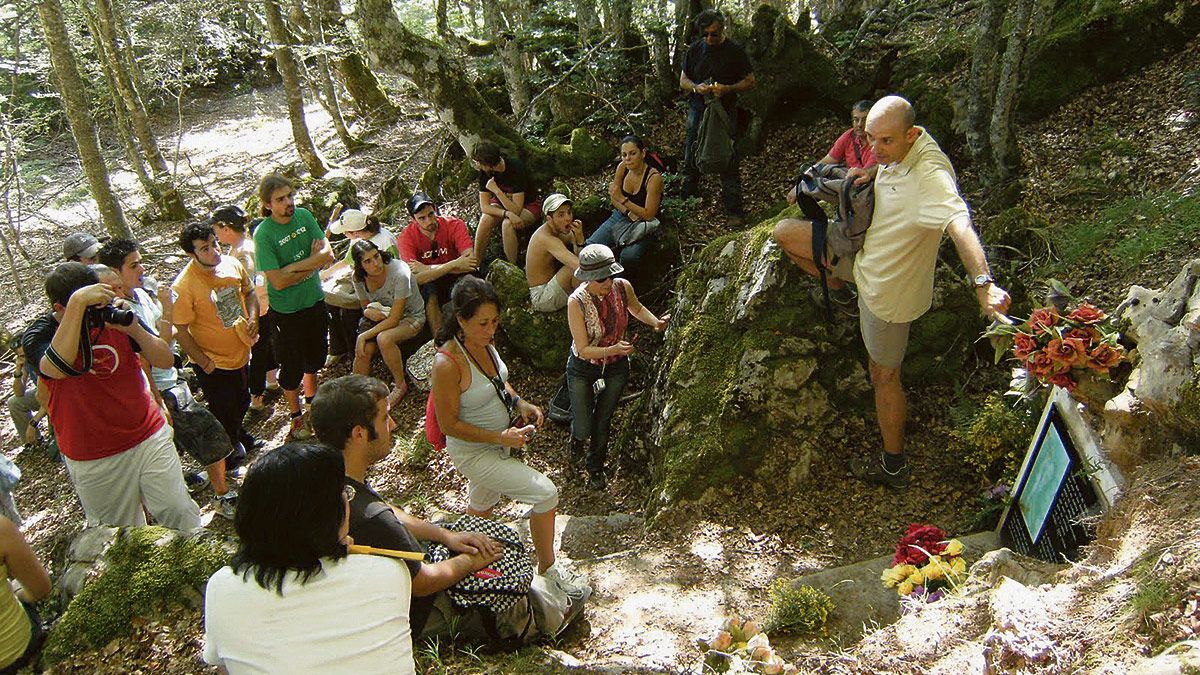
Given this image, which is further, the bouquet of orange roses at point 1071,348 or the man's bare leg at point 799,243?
the man's bare leg at point 799,243

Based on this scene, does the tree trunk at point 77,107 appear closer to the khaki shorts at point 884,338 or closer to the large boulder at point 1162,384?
the khaki shorts at point 884,338

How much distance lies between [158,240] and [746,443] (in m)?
12.8

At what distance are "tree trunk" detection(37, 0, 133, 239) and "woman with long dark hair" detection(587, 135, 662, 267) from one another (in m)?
5.80

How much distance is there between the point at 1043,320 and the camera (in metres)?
3.78

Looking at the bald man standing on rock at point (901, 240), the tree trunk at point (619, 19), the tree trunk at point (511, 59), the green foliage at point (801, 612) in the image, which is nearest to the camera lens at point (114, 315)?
the green foliage at point (801, 612)

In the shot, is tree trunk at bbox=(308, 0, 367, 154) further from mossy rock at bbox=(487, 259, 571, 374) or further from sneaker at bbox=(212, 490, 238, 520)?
sneaker at bbox=(212, 490, 238, 520)

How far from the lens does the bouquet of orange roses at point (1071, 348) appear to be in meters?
3.62

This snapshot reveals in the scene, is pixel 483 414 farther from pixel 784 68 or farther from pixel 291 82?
pixel 291 82

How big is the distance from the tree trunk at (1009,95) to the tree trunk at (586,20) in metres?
6.07

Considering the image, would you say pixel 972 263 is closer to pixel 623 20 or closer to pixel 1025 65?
pixel 1025 65

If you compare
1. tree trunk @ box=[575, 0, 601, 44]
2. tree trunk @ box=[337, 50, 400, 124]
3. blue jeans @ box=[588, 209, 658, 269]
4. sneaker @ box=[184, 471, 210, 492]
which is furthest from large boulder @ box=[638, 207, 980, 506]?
tree trunk @ box=[337, 50, 400, 124]

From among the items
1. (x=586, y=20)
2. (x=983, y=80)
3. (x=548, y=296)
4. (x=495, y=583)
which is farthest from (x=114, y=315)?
(x=586, y=20)

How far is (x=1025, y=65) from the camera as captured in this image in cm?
705

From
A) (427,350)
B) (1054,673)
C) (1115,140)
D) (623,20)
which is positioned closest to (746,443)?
(1054,673)
